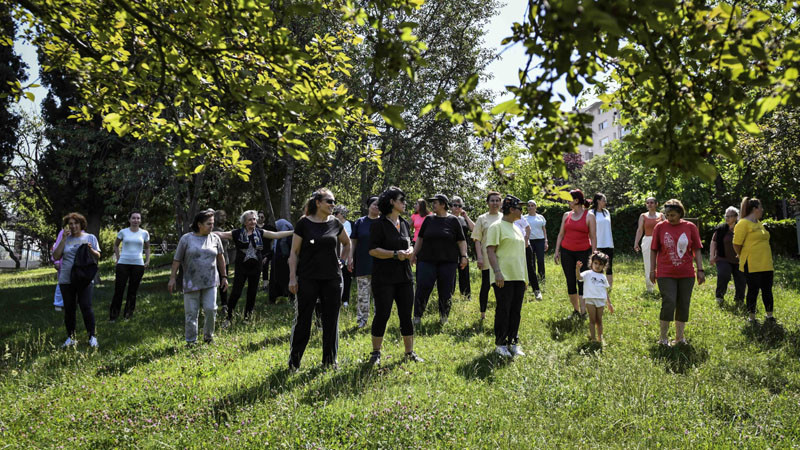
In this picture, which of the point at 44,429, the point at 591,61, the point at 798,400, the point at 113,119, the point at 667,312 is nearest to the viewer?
the point at 591,61

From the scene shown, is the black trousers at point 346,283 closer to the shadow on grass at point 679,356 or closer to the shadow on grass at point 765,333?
the shadow on grass at point 679,356

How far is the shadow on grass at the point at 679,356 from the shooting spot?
5758mm

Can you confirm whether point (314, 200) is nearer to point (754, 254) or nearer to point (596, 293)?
point (596, 293)

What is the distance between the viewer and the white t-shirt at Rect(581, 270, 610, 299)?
21.9 feet

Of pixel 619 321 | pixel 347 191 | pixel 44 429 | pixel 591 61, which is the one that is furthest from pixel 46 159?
pixel 591 61

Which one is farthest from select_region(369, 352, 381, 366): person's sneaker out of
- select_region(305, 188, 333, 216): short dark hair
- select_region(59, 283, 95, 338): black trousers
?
select_region(59, 283, 95, 338): black trousers

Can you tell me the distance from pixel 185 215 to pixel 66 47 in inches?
445

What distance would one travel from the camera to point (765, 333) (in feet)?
22.9

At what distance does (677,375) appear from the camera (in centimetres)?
539

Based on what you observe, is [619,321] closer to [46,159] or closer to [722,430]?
[722,430]

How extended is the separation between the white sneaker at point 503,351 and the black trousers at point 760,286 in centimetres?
430

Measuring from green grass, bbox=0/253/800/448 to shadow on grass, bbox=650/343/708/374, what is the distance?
3 cm

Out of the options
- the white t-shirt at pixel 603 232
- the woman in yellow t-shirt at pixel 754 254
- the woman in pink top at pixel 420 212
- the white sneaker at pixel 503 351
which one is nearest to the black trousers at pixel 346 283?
the woman in pink top at pixel 420 212

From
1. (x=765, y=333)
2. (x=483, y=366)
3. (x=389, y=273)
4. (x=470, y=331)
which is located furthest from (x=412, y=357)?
(x=765, y=333)
